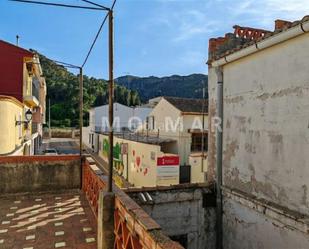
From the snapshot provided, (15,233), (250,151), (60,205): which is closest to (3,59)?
(60,205)

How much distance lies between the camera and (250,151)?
703 centimetres

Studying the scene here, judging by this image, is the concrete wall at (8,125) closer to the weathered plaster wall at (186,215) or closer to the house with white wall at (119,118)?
the weathered plaster wall at (186,215)

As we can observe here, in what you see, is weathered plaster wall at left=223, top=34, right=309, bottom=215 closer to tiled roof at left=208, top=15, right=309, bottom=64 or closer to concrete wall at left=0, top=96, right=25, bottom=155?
tiled roof at left=208, top=15, right=309, bottom=64

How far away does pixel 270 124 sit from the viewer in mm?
6352

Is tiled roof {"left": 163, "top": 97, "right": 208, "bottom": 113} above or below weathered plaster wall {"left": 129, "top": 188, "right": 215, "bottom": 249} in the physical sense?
above

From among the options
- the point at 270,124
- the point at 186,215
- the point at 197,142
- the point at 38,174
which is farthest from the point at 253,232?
the point at 197,142

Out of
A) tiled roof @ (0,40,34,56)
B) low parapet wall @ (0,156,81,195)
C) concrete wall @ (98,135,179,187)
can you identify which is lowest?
concrete wall @ (98,135,179,187)

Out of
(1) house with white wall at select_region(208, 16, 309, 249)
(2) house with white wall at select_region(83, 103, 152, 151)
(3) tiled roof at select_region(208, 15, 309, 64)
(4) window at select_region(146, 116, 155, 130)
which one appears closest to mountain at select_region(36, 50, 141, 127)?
(2) house with white wall at select_region(83, 103, 152, 151)

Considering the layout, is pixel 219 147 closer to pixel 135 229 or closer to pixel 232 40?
pixel 232 40

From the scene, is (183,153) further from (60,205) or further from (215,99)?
(60,205)

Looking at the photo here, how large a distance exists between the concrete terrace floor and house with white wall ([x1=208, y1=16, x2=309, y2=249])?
3.72m

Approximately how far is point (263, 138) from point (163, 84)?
10812 cm

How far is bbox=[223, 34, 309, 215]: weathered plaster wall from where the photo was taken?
5.53 m

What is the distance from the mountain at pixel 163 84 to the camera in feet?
310
